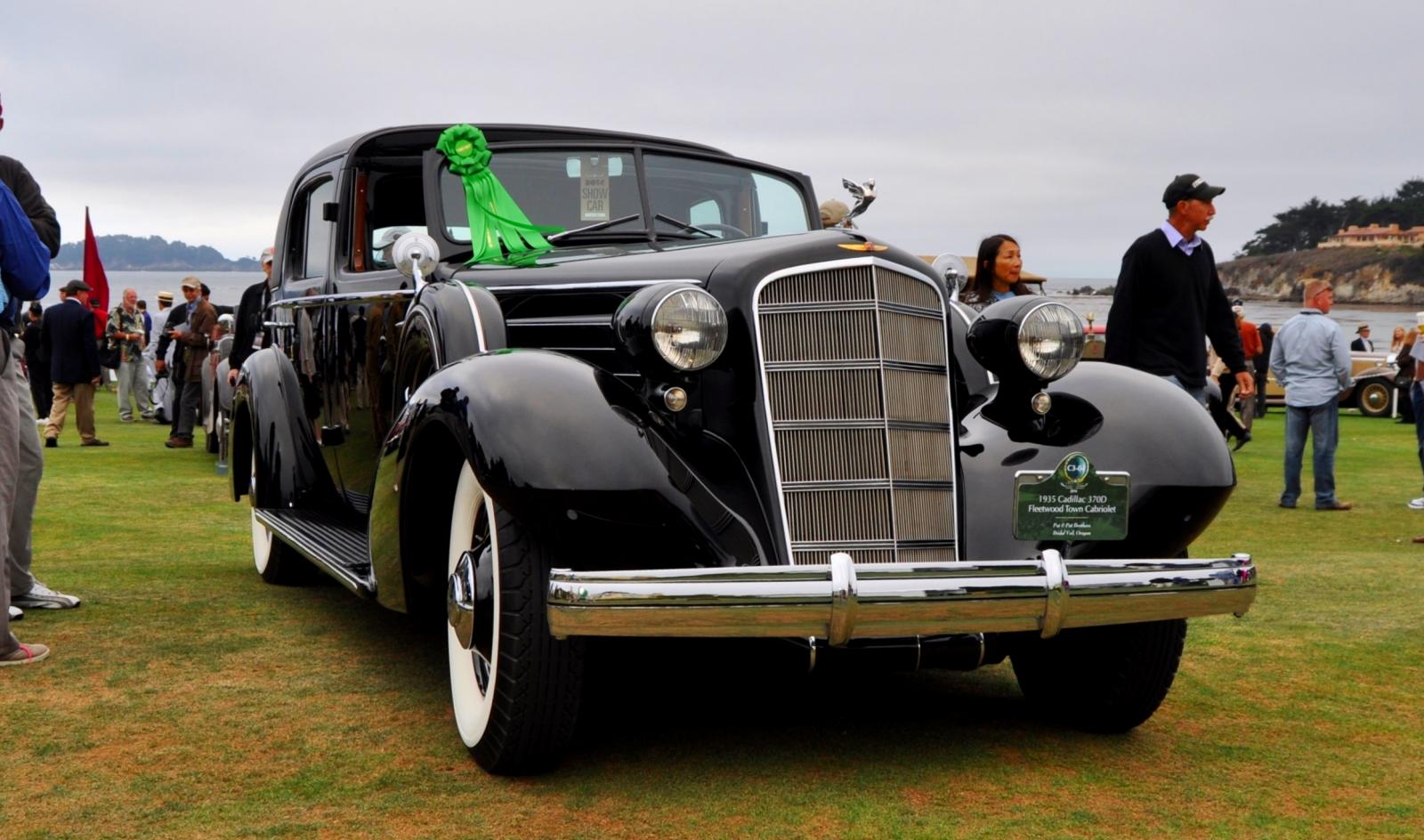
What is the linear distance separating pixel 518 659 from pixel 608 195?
92.2 inches

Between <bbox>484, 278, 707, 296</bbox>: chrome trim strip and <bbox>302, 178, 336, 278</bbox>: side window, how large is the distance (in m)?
1.71

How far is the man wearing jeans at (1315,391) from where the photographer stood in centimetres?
1042

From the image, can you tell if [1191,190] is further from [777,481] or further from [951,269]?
[777,481]

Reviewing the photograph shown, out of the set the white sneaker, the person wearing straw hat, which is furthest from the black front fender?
the person wearing straw hat

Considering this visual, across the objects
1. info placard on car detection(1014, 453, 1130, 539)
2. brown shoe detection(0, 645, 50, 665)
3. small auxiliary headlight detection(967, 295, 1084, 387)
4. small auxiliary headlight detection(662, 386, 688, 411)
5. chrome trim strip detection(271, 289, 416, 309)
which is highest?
chrome trim strip detection(271, 289, 416, 309)

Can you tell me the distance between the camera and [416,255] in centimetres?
467

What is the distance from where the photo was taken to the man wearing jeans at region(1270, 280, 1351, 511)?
10422 millimetres

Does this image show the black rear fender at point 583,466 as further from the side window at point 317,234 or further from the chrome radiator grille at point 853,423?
the side window at point 317,234

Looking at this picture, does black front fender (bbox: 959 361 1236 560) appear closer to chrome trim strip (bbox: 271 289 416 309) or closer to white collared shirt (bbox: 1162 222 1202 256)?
chrome trim strip (bbox: 271 289 416 309)

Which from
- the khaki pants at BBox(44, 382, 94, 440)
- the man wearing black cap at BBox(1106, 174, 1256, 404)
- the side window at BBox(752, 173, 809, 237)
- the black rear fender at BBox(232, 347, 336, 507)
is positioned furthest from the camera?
the khaki pants at BBox(44, 382, 94, 440)

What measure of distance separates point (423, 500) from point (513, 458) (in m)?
0.87

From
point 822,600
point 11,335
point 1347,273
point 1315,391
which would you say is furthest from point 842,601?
point 1347,273

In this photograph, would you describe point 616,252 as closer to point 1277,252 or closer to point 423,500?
point 423,500

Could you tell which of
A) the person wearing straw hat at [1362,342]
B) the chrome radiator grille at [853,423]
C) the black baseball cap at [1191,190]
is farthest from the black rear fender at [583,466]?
the person wearing straw hat at [1362,342]
